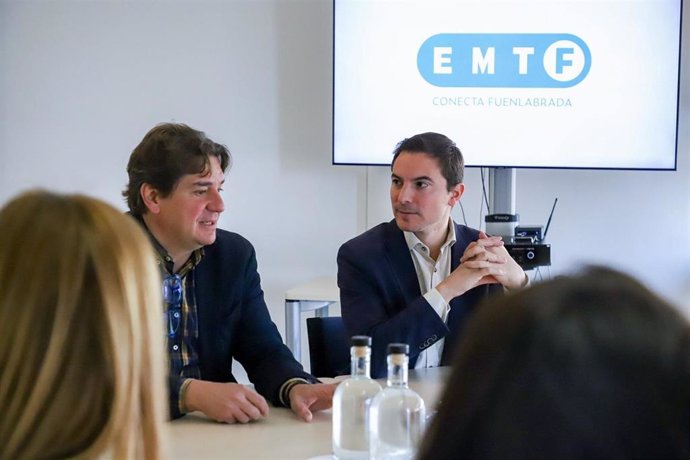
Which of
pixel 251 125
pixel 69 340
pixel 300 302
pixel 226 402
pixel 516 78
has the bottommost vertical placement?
pixel 300 302

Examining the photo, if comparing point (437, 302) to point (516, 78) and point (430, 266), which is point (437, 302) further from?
point (516, 78)

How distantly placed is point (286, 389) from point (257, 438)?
1.02 feet

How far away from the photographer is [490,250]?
8.98ft

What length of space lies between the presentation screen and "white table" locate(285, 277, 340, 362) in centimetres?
64

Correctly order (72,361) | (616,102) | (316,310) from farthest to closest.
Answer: (316,310), (616,102), (72,361)

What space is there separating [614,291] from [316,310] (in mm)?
3666

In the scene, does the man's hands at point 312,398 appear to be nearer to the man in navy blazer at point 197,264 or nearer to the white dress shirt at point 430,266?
the man in navy blazer at point 197,264

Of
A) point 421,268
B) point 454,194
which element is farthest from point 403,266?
point 454,194

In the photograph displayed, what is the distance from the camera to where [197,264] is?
2.60 meters

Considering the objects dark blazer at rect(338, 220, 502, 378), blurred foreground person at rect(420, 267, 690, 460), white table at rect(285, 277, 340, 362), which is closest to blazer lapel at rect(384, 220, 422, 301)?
dark blazer at rect(338, 220, 502, 378)

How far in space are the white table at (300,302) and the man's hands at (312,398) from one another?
178 centimetres

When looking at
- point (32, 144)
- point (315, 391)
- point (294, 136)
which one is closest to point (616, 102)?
point (294, 136)

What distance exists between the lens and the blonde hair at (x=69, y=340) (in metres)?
0.89

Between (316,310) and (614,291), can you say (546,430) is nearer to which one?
(614,291)
